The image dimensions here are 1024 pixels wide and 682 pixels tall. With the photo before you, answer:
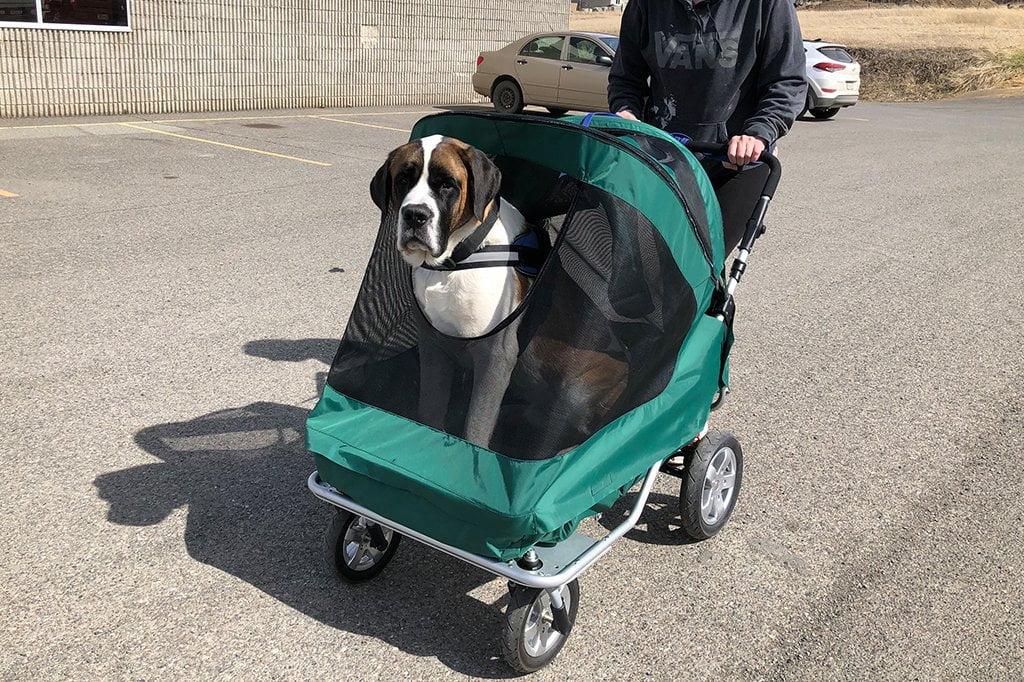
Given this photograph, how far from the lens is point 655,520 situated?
406cm

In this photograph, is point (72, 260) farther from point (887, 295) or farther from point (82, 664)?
point (887, 295)

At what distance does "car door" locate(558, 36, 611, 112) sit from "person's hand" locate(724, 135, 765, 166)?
14.4 metres

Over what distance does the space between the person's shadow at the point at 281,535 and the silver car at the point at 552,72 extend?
1434cm

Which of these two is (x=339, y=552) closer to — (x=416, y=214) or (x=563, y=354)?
(x=563, y=354)

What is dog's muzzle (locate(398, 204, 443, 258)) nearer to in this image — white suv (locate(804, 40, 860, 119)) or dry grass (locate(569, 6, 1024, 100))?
white suv (locate(804, 40, 860, 119))

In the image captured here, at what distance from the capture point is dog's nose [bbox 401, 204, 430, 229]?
→ 322 cm

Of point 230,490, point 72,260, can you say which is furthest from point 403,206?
point 72,260

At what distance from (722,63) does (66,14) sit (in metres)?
13.2

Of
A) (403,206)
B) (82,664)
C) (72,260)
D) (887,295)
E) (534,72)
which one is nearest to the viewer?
(82,664)

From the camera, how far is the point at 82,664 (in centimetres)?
296

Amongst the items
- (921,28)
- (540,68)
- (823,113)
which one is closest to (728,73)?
(540,68)

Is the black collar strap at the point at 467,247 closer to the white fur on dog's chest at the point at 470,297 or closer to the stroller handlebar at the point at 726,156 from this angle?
the white fur on dog's chest at the point at 470,297

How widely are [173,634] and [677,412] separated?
1.76 meters

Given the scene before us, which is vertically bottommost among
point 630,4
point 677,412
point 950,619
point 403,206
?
point 950,619
